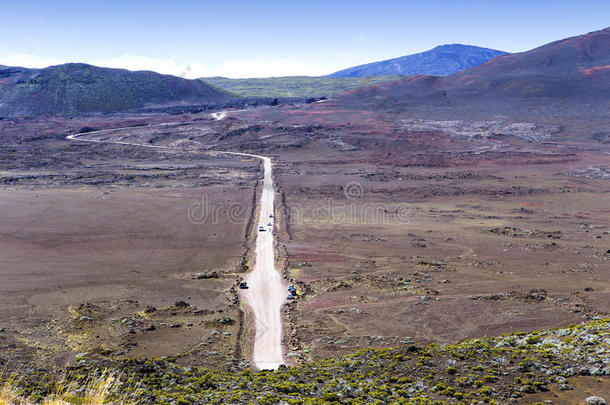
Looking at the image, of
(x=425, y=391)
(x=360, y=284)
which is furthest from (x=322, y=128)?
(x=425, y=391)

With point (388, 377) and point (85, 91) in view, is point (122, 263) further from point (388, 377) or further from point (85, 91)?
point (85, 91)

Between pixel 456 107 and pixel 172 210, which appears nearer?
pixel 172 210

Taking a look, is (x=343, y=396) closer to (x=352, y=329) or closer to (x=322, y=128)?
(x=352, y=329)

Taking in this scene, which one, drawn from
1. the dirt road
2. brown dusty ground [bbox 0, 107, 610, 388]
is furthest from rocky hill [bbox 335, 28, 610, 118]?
the dirt road

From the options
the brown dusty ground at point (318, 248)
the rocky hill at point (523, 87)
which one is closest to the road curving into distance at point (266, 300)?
the brown dusty ground at point (318, 248)

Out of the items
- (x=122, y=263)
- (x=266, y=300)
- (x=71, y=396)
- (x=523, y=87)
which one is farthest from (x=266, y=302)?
(x=523, y=87)

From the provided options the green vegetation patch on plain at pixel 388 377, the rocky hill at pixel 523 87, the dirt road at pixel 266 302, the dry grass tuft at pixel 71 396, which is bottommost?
the dirt road at pixel 266 302

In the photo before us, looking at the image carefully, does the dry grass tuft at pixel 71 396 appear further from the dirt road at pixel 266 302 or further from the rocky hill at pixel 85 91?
the rocky hill at pixel 85 91
